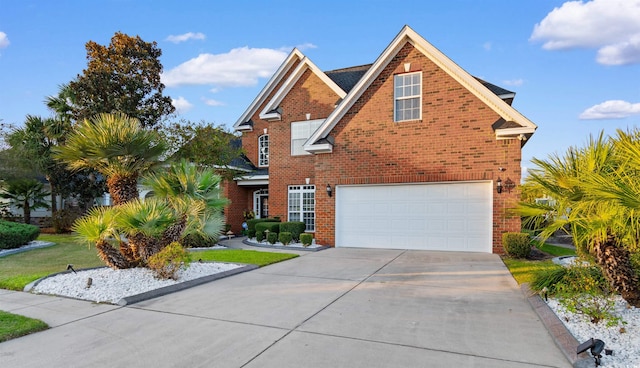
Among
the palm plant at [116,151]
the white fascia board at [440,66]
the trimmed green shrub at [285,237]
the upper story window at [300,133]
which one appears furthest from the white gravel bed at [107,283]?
the upper story window at [300,133]

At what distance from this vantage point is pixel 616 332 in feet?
14.9

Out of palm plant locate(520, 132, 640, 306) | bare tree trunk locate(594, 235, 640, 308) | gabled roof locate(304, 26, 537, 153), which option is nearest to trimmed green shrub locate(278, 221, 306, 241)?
gabled roof locate(304, 26, 537, 153)

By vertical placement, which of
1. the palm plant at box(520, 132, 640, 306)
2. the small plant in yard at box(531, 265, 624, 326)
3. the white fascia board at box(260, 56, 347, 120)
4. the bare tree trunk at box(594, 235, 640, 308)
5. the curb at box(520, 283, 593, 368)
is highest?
the white fascia board at box(260, 56, 347, 120)

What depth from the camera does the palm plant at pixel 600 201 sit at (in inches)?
169

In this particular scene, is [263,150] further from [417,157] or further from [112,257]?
[112,257]

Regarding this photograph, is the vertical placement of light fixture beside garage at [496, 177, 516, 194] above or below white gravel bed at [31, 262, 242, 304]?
above

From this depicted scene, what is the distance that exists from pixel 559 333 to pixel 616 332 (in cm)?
68

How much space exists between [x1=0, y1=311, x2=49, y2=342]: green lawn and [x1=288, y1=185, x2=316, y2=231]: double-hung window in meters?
12.7

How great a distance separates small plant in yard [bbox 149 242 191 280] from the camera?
24.4ft

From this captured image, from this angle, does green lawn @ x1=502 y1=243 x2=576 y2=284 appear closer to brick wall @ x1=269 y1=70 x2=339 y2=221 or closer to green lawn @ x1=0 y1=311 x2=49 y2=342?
green lawn @ x1=0 y1=311 x2=49 y2=342

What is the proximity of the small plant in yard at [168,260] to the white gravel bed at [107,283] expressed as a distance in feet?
0.51

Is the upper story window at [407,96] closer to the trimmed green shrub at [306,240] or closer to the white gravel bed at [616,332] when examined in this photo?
the trimmed green shrub at [306,240]

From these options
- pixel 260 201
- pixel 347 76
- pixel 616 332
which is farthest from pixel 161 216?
pixel 347 76

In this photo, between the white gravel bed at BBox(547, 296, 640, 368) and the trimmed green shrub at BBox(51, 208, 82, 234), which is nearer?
the white gravel bed at BBox(547, 296, 640, 368)
